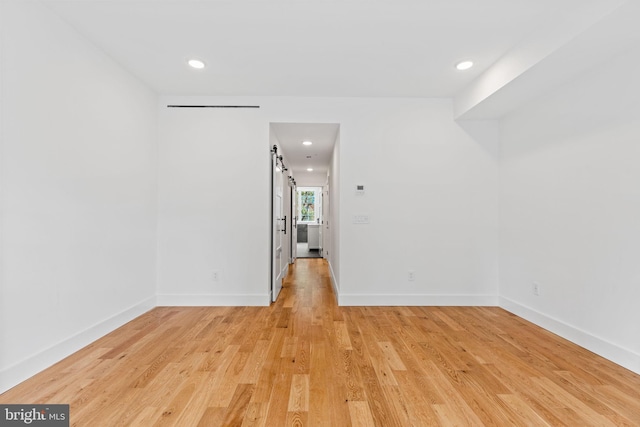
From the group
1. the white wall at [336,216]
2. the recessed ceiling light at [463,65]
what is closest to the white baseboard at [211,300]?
the white wall at [336,216]

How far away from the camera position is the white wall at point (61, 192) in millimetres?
1818

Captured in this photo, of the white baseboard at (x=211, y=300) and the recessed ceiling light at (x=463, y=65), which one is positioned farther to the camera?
the white baseboard at (x=211, y=300)

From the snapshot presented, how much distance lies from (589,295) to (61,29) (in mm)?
4656

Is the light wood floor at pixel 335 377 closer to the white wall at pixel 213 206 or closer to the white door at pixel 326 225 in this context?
the white wall at pixel 213 206

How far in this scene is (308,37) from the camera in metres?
2.35

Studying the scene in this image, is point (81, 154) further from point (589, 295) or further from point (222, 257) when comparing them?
point (589, 295)

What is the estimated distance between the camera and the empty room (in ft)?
5.86

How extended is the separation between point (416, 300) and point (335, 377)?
6.41ft

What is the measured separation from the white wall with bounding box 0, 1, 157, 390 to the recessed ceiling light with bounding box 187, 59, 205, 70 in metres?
0.71

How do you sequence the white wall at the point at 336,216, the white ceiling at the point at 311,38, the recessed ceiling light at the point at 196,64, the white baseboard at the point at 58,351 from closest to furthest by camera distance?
1. the white baseboard at the point at 58,351
2. the white ceiling at the point at 311,38
3. the recessed ceiling light at the point at 196,64
4. the white wall at the point at 336,216

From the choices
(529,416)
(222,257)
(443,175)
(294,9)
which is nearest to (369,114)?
(443,175)

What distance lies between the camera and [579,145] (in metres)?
2.51

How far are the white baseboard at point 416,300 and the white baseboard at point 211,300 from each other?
1.01 metres

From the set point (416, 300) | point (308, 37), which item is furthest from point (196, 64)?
point (416, 300)
